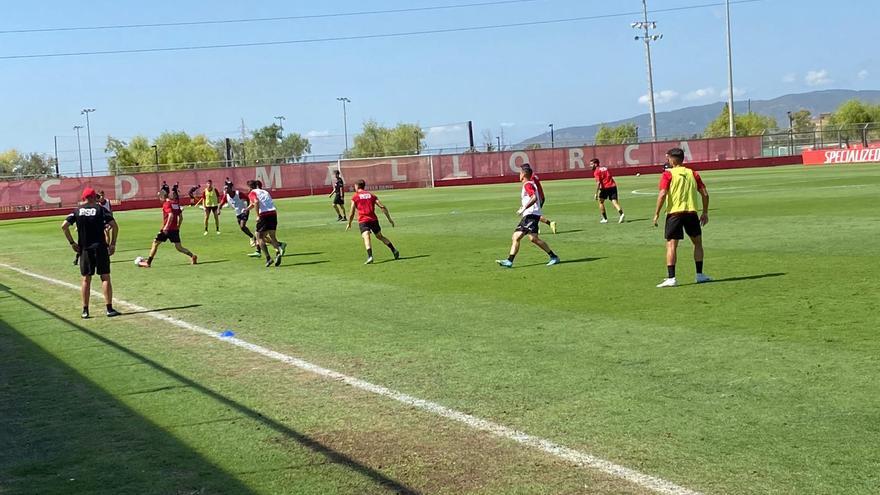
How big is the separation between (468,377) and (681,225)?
5.73 meters

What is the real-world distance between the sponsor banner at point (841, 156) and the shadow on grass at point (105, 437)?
2392 inches

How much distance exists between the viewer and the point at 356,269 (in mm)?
17734

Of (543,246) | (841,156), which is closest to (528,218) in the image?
(543,246)

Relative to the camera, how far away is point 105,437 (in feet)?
23.0

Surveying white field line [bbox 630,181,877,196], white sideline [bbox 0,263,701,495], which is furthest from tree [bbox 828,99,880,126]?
white sideline [bbox 0,263,701,495]

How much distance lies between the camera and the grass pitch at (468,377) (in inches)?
232

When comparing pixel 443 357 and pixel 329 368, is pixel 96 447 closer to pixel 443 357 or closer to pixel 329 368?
pixel 329 368

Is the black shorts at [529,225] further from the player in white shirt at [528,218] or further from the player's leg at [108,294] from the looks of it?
the player's leg at [108,294]

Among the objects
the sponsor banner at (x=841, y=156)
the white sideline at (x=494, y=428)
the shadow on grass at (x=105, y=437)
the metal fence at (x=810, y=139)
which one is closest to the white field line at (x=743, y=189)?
the sponsor banner at (x=841, y=156)

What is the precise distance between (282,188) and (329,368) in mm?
54587

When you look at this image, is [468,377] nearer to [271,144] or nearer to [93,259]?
[93,259]

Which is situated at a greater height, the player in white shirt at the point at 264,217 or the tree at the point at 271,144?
the tree at the point at 271,144

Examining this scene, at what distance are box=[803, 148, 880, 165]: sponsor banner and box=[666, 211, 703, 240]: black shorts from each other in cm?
5390

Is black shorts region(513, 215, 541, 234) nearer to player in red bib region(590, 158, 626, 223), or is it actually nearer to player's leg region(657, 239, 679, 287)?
player's leg region(657, 239, 679, 287)
